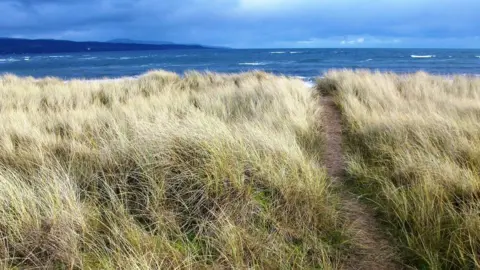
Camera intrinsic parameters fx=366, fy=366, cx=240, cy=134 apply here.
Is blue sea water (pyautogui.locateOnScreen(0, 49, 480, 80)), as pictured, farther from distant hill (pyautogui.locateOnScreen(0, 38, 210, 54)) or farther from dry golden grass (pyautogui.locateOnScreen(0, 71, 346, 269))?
distant hill (pyautogui.locateOnScreen(0, 38, 210, 54))

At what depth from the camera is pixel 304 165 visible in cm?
371

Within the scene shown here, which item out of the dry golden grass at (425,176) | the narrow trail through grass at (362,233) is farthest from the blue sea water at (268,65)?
the narrow trail through grass at (362,233)

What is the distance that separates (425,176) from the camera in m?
3.42

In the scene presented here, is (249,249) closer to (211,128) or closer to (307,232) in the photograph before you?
(307,232)

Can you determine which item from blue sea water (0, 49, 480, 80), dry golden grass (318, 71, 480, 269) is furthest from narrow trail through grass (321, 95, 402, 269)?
blue sea water (0, 49, 480, 80)

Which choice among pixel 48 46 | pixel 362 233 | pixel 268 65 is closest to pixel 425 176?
pixel 362 233

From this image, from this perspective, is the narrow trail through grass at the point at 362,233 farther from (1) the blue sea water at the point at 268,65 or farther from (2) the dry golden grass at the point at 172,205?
(1) the blue sea water at the point at 268,65

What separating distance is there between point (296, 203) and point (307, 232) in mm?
411

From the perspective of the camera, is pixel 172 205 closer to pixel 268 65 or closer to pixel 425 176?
pixel 425 176

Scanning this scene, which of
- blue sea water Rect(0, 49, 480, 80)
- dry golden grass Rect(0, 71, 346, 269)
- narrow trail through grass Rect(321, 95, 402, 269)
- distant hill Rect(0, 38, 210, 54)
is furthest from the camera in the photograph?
distant hill Rect(0, 38, 210, 54)

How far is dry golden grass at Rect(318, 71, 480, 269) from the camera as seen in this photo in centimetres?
256

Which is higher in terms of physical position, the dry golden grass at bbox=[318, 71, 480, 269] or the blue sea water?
the blue sea water

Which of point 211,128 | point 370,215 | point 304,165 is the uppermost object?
point 211,128

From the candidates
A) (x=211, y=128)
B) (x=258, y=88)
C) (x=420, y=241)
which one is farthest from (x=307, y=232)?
(x=258, y=88)
